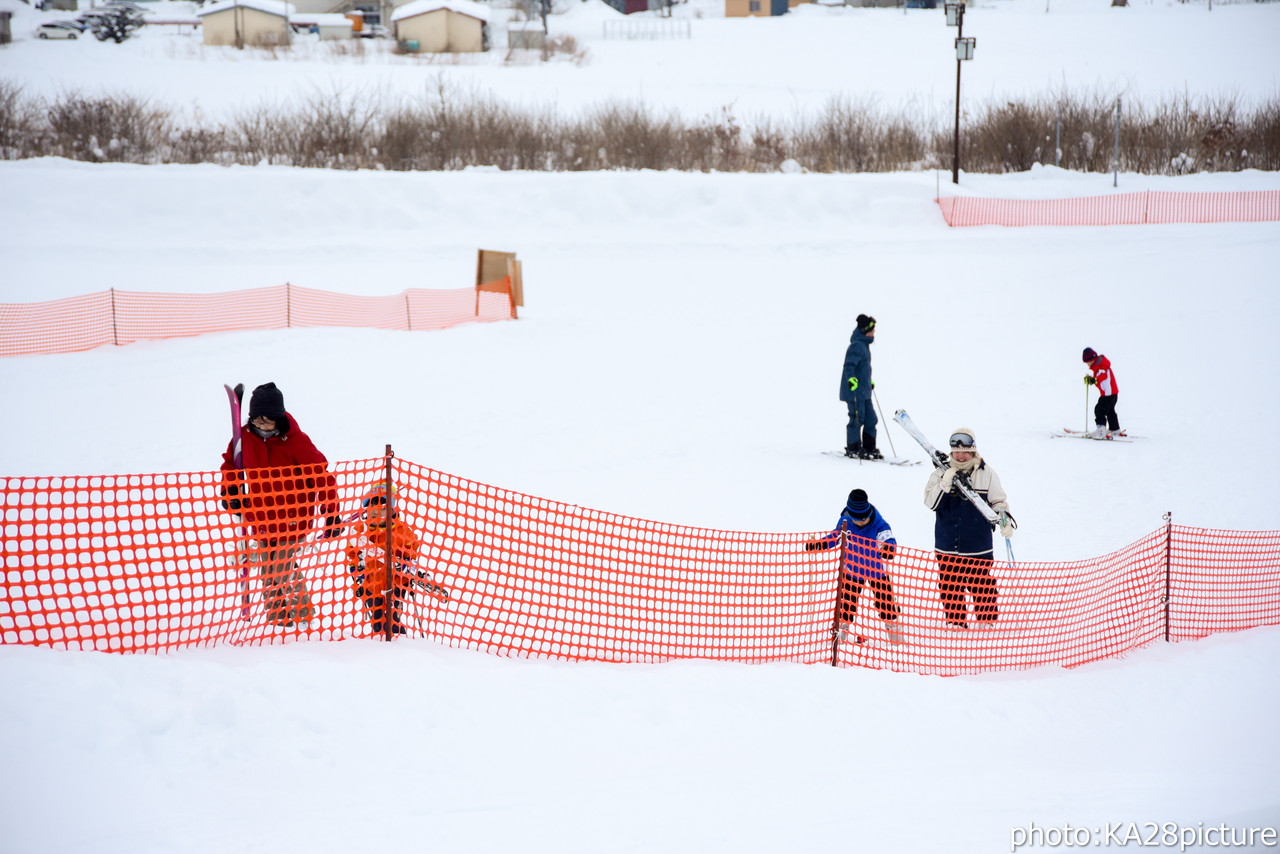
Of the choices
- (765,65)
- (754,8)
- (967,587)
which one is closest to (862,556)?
(967,587)

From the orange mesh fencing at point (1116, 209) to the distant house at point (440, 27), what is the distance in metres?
40.2

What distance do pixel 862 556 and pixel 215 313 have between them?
15512 millimetres

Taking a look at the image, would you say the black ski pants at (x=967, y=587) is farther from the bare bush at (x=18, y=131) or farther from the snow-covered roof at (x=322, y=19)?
the snow-covered roof at (x=322, y=19)

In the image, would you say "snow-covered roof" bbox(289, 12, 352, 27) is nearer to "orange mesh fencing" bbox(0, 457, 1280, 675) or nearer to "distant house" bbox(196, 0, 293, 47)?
"distant house" bbox(196, 0, 293, 47)

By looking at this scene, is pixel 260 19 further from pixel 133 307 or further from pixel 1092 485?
pixel 1092 485

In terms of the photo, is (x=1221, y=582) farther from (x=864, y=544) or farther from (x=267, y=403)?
(x=267, y=403)

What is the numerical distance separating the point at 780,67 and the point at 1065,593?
5394 centimetres

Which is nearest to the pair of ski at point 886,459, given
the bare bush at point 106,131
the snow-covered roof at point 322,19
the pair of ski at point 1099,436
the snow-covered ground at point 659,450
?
the snow-covered ground at point 659,450

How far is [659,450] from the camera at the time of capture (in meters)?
12.1

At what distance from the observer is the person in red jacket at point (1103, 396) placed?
1263 cm

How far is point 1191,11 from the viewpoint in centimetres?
6638

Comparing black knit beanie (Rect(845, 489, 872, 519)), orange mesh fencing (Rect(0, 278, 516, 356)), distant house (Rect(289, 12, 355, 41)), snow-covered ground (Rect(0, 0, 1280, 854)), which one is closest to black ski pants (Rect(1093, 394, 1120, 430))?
snow-covered ground (Rect(0, 0, 1280, 854))

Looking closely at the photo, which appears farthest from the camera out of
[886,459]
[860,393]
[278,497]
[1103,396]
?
[1103,396]

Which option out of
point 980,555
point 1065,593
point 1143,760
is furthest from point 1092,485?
point 1143,760
